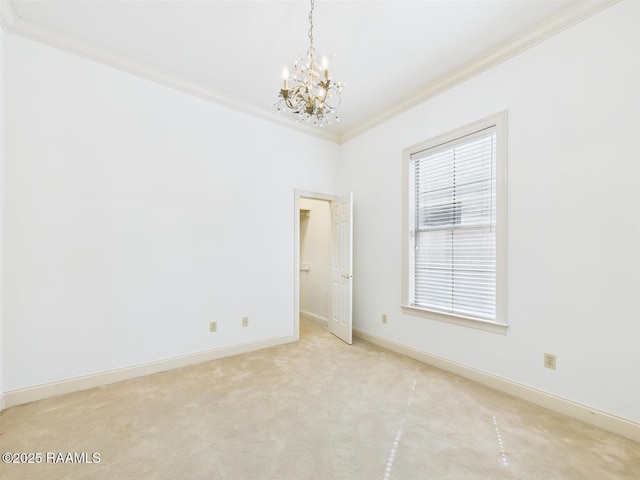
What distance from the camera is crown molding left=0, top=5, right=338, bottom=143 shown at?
2.35 metres

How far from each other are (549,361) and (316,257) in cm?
364

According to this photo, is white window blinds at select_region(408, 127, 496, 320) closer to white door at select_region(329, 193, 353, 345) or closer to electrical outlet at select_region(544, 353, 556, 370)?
electrical outlet at select_region(544, 353, 556, 370)

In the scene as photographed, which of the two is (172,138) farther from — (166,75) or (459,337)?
(459,337)

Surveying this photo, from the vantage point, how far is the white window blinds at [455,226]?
2734 mm

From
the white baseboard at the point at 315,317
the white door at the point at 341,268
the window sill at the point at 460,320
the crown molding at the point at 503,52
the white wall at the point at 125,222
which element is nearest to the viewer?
the crown molding at the point at 503,52

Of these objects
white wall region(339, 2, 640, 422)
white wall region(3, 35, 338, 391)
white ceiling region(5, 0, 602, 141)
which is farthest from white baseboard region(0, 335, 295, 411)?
white ceiling region(5, 0, 602, 141)

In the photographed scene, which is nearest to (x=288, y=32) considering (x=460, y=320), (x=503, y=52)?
(x=503, y=52)

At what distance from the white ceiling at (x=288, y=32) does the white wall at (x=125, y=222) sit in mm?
371

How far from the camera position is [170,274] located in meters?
3.02

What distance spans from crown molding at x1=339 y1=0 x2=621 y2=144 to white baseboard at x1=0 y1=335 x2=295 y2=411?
11.5 feet

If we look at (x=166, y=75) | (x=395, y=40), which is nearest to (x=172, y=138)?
(x=166, y=75)

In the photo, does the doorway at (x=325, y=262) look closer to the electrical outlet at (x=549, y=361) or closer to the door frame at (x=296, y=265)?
the door frame at (x=296, y=265)

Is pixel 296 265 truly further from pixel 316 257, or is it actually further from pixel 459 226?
pixel 459 226

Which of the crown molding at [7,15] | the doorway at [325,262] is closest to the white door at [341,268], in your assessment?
the doorway at [325,262]
